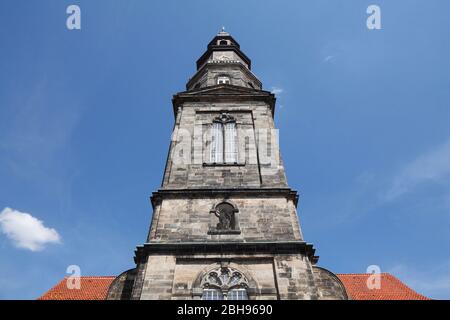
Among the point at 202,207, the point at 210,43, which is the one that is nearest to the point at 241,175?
the point at 202,207

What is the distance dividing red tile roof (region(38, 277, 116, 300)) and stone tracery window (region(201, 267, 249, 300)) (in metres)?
7.63

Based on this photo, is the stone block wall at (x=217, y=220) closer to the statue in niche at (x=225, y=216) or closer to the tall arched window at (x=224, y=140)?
the statue in niche at (x=225, y=216)

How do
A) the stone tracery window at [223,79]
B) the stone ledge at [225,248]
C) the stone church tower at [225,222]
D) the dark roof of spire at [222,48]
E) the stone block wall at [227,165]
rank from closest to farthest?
the stone church tower at [225,222], the stone ledge at [225,248], the stone block wall at [227,165], the stone tracery window at [223,79], the dark roof of spire at [222,48]

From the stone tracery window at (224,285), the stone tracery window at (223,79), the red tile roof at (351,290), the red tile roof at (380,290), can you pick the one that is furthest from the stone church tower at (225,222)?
the red tile roof at (380,290)

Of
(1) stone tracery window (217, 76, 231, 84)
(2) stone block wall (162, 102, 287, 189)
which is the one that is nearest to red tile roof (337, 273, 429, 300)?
(2) stone block wall (162, 102, 287, 189)

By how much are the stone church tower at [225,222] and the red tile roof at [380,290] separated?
20.6ft

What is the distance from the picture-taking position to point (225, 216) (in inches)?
533

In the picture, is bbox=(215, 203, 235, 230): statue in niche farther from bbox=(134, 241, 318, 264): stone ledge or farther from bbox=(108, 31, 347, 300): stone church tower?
bbox=(134, 241, 318, 264): stone ledge

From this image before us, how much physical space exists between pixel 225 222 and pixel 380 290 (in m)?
9.94

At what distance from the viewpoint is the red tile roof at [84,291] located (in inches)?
685

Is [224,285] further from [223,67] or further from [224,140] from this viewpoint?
[223,67]
